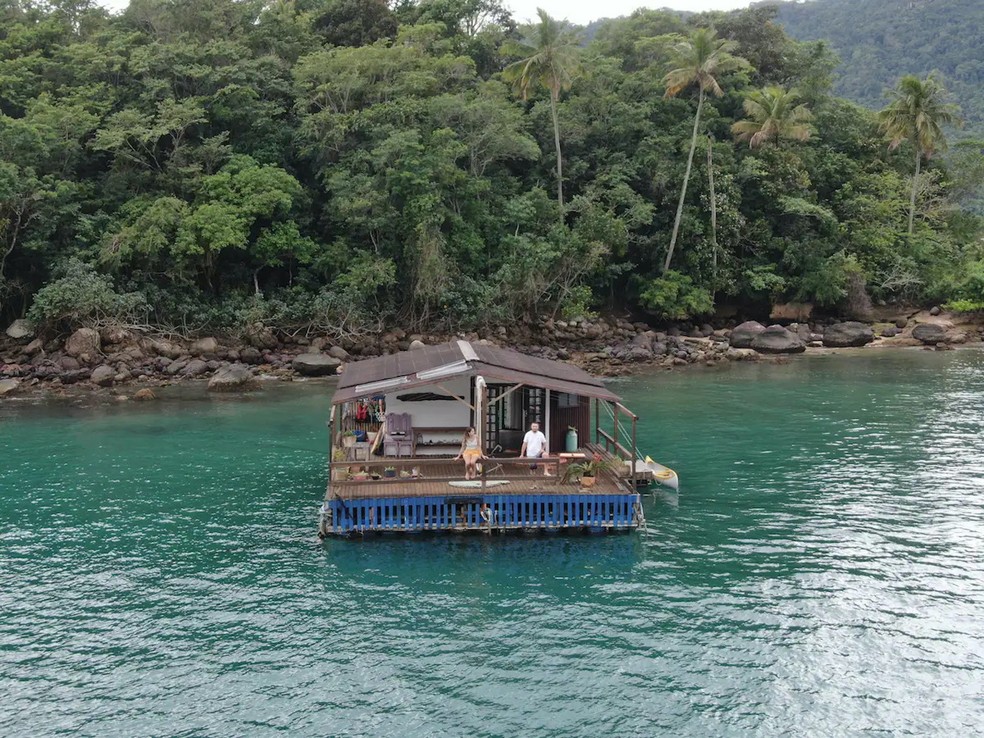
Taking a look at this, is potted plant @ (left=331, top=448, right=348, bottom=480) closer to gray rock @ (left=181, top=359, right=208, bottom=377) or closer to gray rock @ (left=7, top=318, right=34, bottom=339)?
gray rock @ (left=181, top=359, right=208, bottom=377)

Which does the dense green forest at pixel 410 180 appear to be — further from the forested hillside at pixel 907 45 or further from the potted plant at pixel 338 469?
the forested hillside at pixel 907 45

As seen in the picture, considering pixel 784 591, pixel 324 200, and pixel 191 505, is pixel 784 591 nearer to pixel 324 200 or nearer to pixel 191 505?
pixel 191 505

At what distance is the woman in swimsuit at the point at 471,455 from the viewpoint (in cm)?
2058

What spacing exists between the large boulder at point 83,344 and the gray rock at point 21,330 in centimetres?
322

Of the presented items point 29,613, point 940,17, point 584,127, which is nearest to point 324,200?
point 584,127

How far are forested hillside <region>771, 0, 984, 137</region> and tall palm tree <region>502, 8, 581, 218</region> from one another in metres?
82.8

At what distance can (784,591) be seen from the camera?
1691 cm

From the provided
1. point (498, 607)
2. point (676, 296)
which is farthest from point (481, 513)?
point (676, 296)

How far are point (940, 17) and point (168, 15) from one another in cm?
13515

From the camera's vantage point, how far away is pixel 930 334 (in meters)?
55.0

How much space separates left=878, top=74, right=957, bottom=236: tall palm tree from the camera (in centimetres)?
6009

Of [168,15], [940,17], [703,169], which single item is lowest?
[703,169]

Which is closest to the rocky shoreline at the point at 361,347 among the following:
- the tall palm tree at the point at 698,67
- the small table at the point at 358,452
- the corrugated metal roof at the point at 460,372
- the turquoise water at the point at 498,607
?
the tall palm tree at the point at 698,67

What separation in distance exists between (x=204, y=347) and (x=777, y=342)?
34828 millimetres
